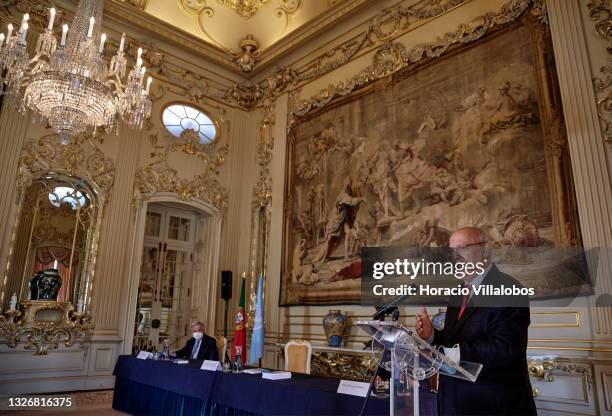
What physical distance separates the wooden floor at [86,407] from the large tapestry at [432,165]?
3025 millimetres

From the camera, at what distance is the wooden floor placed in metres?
5.48

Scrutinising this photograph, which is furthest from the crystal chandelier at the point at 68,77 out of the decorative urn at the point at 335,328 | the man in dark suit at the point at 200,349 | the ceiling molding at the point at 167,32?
the decorative urn at the point at 335,328

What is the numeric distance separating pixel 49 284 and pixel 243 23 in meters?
6.26

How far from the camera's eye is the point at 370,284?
21.0ft

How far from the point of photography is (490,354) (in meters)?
2.09

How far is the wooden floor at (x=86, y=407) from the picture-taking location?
18.0 feet

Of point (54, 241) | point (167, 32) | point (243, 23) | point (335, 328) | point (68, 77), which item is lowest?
point (335, 328)

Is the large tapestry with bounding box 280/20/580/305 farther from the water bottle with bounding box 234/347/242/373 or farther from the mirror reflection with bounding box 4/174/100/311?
the mirror reflection with bounding box 4/174/100/311

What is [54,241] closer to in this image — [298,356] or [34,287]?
[34,287]

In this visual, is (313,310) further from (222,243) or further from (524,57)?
(524,57)

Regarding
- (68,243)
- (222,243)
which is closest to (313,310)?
(222,243)

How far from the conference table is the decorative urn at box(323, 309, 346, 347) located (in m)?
2.22

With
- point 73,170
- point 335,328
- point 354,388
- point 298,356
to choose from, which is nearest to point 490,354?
point 354,388

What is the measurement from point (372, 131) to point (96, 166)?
4.58 metres
